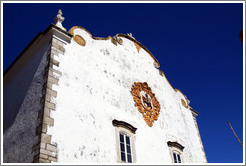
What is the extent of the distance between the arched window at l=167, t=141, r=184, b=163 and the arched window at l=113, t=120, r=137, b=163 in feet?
8.25

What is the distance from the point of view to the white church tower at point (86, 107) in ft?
25.3

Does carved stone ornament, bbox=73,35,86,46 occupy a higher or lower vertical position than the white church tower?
higher

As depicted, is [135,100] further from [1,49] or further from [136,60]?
[1,49]

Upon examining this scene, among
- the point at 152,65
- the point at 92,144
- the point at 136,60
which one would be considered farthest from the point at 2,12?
the point at 152,65

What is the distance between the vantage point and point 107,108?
9.78 m

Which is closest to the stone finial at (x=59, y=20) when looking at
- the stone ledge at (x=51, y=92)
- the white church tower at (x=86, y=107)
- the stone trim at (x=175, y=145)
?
the white church tower at (x=86, y=107)

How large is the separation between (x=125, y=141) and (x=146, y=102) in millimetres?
2932

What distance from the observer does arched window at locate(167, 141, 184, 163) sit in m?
11.6

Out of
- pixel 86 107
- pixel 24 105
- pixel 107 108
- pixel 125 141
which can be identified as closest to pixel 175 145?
pixel 125 141

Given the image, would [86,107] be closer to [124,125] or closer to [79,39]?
[124,125]

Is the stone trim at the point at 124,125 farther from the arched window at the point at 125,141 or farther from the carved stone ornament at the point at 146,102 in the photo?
the carved stone ornament at the point at 146,102

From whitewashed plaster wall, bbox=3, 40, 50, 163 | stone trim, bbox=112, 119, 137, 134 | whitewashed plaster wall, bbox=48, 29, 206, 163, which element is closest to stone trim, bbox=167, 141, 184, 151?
whitewashed plaster wall, bbox=48, 29, 206, 163

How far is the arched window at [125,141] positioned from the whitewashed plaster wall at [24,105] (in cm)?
302

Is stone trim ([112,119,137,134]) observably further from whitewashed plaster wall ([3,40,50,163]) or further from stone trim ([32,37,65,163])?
whitewashed plaster wall ([3,40,50,163])
